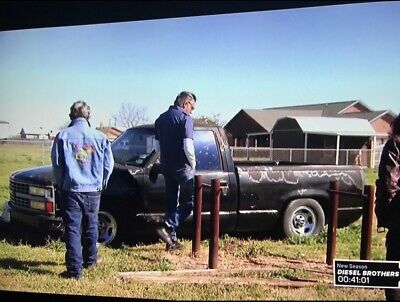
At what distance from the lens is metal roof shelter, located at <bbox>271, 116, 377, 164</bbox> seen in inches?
168

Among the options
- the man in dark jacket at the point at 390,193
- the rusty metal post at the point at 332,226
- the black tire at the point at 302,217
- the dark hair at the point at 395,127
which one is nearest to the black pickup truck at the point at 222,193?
the black tire at the point at 302,217

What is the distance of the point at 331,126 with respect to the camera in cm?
436

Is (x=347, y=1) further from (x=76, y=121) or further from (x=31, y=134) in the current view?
(x=31, y=134)

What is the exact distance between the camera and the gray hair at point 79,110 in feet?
14.9

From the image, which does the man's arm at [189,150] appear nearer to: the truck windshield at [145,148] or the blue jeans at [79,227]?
the truck windshield at [145,148]

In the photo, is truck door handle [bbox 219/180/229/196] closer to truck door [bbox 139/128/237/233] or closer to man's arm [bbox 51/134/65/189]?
truck door [bbox 139/128/237/233]

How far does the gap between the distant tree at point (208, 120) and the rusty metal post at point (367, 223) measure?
141 centimetres

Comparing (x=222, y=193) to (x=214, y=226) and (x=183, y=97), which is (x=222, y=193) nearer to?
(x=214, y=226)

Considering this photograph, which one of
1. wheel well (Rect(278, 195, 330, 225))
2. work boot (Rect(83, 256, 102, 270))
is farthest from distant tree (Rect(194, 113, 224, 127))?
work boot (Rect(83, 256, 102, 270))

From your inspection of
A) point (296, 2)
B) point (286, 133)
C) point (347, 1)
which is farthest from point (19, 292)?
point (347, 1)

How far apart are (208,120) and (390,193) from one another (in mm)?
1658

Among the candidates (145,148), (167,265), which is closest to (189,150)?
(145,148)

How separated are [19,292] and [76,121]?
170 centimetres

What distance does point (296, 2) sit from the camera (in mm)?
4273
